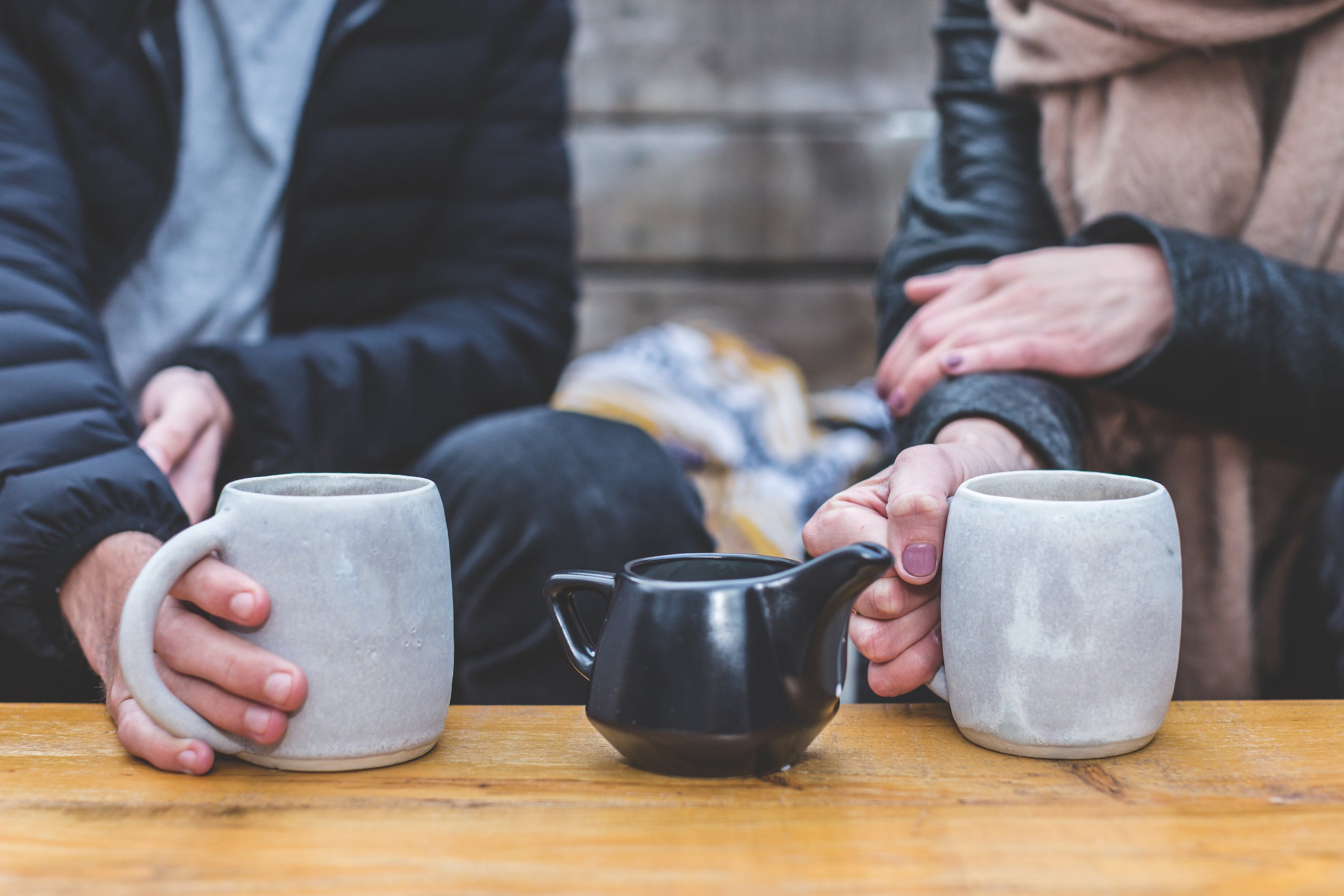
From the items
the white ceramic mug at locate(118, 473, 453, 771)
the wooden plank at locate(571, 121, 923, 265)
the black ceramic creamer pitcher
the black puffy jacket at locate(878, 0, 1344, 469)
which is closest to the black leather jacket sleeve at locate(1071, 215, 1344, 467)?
the black puffy jacket at locate(878, 0, 1344, 469)

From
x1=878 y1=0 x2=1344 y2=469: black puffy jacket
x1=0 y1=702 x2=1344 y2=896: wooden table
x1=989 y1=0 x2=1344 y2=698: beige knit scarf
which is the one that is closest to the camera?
x1=0 y1=702 x2=1344 y2=896: wooden table

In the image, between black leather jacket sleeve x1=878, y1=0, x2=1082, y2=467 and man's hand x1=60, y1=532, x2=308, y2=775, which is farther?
black leather jacket sleeve x1=878, y1=0, x2=1082, y2=467

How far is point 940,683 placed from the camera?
563 millimetres

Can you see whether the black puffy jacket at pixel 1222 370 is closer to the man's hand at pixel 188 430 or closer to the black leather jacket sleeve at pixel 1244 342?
the black leather jacket sleeve at pixel 1244 342

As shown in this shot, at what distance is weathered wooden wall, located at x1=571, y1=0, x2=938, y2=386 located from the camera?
7.14 ft

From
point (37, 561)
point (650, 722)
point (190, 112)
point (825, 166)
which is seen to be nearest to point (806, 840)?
point (650, 722)

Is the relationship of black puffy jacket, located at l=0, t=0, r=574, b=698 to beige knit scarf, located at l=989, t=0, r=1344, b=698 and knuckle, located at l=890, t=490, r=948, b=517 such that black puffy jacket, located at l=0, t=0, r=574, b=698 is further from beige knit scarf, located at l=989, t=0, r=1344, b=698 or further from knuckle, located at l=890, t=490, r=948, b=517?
beige knit scarf, located at l=989, t=0, r=1344, b=698

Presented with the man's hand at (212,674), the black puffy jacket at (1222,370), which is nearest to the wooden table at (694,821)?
the man's hand at (212,674)

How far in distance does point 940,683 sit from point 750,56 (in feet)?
6.02

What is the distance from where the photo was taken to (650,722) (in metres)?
0.47

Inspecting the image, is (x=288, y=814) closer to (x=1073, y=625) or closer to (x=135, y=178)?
(x=1073, y=625)

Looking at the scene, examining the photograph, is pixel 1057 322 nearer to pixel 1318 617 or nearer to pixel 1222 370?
pixel 1222 370

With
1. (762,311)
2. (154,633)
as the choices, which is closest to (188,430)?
(154,633)

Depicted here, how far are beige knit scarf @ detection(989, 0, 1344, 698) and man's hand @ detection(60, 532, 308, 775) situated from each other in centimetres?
71
